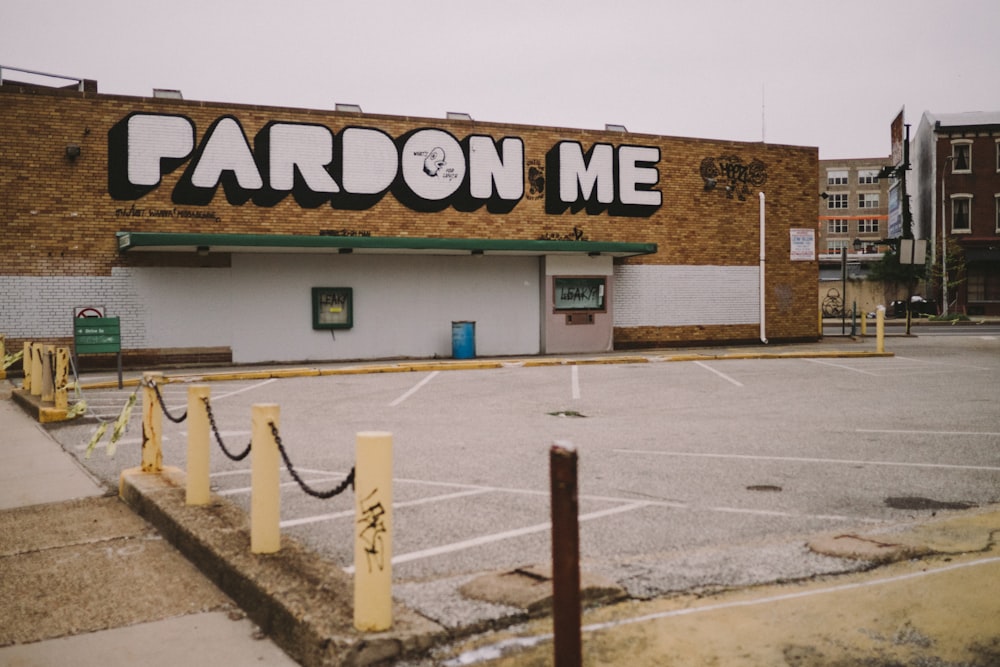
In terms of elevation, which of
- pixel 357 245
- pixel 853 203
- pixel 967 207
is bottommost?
pixel 357 245

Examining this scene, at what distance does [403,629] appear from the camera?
3.91 m

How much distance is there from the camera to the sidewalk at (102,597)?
13.7 ft

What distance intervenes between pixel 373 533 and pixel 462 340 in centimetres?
1943

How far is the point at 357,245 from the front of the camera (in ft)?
72.4

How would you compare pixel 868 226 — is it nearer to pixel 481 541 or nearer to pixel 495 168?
pixel 495 168

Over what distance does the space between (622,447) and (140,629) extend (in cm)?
603

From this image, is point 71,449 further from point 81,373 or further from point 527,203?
point 527,203

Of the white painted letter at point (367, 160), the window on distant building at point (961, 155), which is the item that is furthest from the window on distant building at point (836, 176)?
the white painted letter at point (367, 160)

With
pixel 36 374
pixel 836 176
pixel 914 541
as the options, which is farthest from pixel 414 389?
pixel 836 176

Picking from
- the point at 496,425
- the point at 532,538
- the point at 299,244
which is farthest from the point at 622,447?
the point at 299,244

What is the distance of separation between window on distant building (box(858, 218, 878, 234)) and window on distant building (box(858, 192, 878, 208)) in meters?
1.38

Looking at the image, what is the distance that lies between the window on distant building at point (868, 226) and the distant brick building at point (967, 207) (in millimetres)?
36725

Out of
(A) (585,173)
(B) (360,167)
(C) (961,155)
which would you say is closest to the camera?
(B) (360,167)

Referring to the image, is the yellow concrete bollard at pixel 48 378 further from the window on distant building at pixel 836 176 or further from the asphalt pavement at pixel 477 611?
the window on distant building at pixel 836 176
